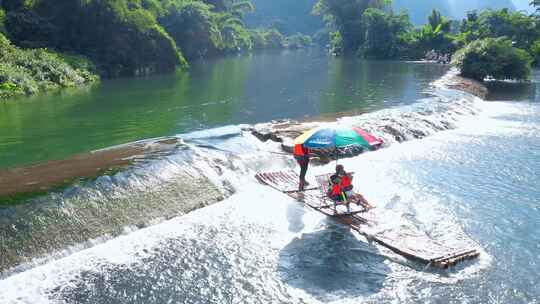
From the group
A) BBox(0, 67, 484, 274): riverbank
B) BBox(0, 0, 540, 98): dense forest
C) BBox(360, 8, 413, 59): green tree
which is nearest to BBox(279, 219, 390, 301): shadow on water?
BBox(0, 67, 484, 274): riverbank

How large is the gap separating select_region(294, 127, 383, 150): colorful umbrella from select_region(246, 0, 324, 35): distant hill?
146164 mm

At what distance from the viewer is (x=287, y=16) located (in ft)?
537

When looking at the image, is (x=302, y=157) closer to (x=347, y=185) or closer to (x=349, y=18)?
(x=347, y=185)

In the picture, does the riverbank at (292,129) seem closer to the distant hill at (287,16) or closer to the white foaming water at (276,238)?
the white foaming water at (276,238)

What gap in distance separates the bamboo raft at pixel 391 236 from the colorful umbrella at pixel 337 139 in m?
1.62

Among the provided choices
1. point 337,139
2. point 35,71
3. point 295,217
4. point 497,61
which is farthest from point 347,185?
point 497,61

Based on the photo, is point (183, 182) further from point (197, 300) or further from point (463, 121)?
point (463, 121)

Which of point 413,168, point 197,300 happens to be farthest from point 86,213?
point 413,168

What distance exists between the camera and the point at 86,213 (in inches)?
474

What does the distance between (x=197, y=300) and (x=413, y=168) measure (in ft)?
35.5

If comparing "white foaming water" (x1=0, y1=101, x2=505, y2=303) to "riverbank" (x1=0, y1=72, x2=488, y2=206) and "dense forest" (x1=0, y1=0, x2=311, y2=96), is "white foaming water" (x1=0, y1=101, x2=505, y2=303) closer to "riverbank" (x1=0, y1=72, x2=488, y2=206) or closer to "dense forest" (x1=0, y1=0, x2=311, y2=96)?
"riverbank" (x1=0, y1=72, x2=488, y2=206)

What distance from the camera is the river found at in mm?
9508

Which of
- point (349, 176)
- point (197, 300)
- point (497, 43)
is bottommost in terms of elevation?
point (197, 300)

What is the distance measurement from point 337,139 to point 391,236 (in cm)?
261
